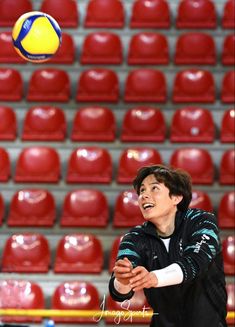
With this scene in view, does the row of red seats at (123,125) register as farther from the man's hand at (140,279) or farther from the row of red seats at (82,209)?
the man's hand at (140,279)

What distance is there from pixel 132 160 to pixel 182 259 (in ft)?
12.0

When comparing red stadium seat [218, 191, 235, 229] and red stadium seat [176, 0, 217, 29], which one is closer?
red stadium seat [218, 191, 235, 229]

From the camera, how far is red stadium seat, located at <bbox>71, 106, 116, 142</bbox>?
6.82 meters

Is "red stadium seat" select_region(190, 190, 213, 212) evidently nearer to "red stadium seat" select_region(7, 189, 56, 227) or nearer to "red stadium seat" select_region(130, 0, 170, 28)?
"red stadium seat" select_region(7, 189, 56, 227)

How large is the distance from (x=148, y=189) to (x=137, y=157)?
3.45 meters

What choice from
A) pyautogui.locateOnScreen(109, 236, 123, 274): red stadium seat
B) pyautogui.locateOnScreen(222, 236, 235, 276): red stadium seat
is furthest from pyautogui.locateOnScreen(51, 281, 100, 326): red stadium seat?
pyautogui.locateOnScreen(222, 236, 235, 276): red stadium seat

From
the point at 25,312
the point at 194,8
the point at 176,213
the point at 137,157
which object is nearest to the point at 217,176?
the point at 137,157

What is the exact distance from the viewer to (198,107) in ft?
23.1

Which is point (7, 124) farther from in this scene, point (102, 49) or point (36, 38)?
point (36, 38)

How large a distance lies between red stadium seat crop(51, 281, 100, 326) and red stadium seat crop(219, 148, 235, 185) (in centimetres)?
152

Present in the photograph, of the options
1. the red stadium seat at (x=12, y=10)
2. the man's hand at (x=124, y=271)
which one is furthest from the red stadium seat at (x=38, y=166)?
the man's hand at (x=124, y=271)

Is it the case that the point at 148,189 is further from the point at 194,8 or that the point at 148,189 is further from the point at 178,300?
the point at 194,8

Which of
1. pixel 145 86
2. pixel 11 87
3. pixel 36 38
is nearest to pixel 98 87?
pixel 145 86

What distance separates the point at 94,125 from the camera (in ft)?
22.5
